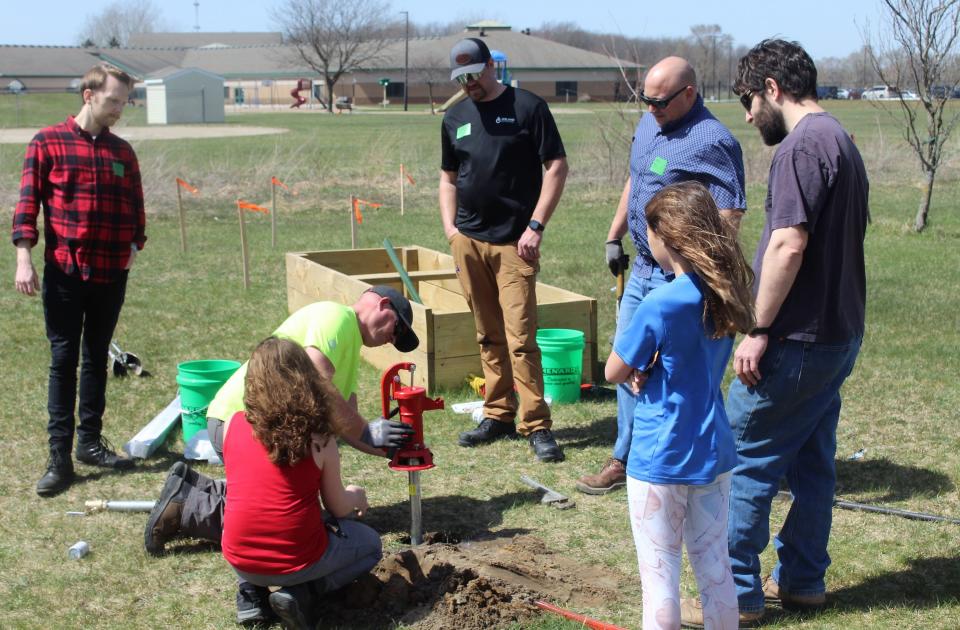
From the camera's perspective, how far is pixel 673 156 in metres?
4.32

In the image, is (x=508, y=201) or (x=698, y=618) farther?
(x=508, y=201)

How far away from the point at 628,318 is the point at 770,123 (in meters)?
1.47

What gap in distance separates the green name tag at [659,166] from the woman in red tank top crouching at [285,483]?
185 centimetres

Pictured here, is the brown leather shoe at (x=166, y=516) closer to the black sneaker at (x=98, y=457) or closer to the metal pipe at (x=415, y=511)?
the metal pipe at (x=415, y=511)

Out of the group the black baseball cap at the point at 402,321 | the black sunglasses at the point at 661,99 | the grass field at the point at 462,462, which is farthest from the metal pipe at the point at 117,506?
the black sunglasses at the point at 661,99

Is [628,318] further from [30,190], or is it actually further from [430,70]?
[430,70]

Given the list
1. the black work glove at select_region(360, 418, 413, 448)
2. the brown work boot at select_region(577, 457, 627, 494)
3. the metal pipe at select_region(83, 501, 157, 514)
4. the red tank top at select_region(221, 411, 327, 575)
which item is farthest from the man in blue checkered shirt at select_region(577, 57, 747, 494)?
the metal pipe at select_region(83, 501, 157, 514)

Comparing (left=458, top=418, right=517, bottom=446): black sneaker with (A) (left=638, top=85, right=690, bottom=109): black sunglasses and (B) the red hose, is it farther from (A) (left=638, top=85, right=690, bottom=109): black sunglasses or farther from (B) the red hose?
(A) (left=638, top=85, right=690, bottom=109): black sunglasses

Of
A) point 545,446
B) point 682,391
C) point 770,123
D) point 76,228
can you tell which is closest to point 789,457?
point 682,391

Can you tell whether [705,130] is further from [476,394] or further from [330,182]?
[330,182]

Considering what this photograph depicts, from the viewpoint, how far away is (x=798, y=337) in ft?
10.7

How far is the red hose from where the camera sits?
11.3 ft

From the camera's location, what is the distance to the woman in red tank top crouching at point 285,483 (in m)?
3.23

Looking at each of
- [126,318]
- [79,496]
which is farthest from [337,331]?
[126,318]
